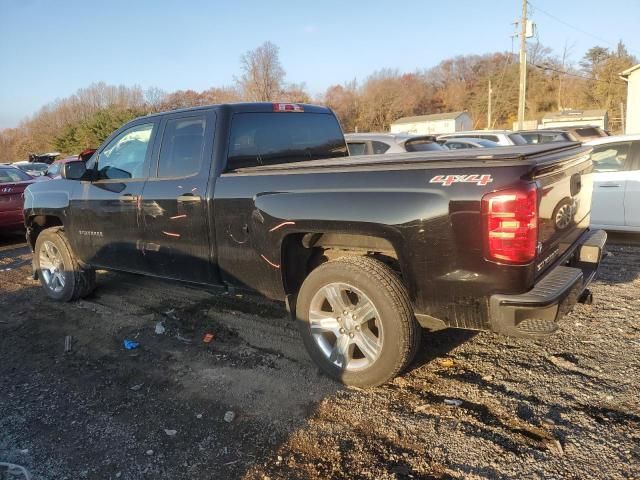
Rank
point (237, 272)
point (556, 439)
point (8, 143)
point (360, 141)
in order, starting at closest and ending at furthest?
point (556, 439) → point (237, 272) → point (360, 141) → point (8, 143)

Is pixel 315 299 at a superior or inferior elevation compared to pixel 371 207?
inferior

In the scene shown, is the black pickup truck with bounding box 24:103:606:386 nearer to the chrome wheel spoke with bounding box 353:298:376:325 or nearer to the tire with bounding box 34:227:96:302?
the chrome wheel spoke with bounding box 353:298:376:325

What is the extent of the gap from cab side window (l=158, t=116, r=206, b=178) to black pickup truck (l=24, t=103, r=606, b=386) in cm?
1

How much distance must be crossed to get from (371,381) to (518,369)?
3.62 ft

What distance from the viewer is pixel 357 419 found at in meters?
3.03

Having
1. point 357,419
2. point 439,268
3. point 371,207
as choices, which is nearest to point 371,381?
point 357,419


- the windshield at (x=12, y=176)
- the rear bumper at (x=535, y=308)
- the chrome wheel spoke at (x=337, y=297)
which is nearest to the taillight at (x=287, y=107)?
the chrome wheel spoke at (x=337, y=297)

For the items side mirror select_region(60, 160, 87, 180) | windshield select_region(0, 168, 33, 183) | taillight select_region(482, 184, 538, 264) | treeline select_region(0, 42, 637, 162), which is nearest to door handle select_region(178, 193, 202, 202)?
side mirror select_region(60, 160, 87, 180)

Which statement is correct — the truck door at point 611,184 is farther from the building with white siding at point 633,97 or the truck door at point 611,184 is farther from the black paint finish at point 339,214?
the building with white siding at point 633,97

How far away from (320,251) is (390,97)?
228ft

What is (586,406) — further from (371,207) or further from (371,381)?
(371,207)

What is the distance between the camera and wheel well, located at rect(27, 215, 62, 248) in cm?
587

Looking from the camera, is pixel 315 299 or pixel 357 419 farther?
pixel 315 299

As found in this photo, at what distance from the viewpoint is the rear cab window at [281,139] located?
4.09 meters
